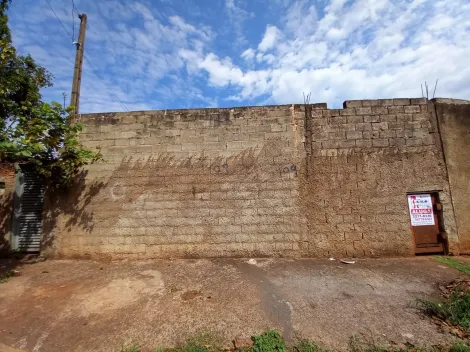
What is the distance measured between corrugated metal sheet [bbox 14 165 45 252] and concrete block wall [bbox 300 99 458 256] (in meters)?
5.77

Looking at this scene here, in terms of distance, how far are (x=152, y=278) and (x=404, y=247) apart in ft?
15.7

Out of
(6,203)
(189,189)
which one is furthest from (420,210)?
(6,203)

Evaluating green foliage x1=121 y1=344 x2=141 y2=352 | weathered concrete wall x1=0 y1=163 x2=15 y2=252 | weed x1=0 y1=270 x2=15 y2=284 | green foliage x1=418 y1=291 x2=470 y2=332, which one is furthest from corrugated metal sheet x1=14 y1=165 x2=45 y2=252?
green foliage x1=418 y1=291 x2=470 y2=332

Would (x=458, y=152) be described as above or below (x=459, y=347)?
above

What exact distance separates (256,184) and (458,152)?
13.6ft

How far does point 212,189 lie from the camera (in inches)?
215

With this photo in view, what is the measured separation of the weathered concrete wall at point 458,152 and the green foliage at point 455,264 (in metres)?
0.51

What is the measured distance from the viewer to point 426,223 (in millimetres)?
5277

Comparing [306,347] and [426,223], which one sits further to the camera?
[426,223]

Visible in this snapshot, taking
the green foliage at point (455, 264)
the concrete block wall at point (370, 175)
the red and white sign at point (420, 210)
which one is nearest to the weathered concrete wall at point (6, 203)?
the concrete block wall at point (370, 175)

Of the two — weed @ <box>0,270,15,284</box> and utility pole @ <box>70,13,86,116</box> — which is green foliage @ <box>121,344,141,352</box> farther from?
utility pole @ <box>70,13,86,116</box>

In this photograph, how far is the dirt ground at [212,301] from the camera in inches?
122

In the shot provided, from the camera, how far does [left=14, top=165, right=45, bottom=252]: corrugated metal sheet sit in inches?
227

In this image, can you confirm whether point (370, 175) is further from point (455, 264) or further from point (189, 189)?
point (189, 189)
